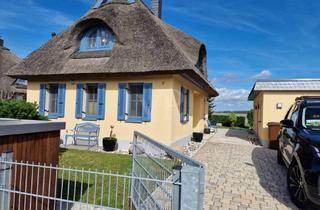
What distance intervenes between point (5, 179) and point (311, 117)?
6.29 metres

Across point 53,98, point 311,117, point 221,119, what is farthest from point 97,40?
point 221,119

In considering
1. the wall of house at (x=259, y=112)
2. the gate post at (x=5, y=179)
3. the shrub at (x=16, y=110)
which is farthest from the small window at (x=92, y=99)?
the wall of house at (x=259, y=112)

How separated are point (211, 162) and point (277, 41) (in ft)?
39.7

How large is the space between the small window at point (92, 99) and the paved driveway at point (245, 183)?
5.32 meters

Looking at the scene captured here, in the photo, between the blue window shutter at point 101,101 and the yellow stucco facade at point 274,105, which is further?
the yellow stucco facade at point 274,105

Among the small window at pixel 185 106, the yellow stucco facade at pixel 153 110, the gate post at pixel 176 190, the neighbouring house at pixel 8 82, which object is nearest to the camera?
the gate post at pixel 176 190

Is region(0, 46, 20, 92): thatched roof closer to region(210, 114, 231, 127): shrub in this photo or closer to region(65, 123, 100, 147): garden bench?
region(65, 123, 100, 147): garden bench

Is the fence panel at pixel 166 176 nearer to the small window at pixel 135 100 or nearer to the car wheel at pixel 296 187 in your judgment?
the car wheel at pixel 296 187

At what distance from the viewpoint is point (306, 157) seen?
4156mm

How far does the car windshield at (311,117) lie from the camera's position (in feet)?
17.5

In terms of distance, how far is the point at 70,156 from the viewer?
8250 millimetres

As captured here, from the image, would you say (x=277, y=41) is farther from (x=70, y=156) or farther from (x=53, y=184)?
(x=53, y=184)

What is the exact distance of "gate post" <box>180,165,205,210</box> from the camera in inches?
70.4

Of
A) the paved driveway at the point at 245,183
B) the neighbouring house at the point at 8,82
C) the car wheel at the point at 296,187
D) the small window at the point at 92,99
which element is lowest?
the paved driveway at the point at 245,183
